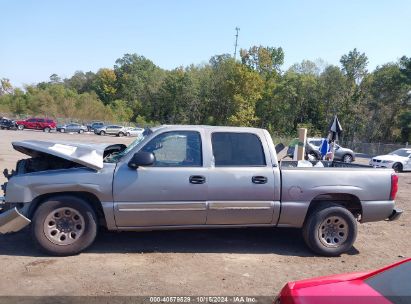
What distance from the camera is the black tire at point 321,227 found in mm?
6379

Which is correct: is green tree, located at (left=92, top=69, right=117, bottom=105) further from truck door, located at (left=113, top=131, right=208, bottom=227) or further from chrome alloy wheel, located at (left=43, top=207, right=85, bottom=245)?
chrome alloy wheel, located at (left=43, top=207, right=85, bottom=245)

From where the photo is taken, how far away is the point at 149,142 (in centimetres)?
616

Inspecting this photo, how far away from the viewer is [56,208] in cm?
579

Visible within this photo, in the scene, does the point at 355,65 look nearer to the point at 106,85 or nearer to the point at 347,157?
the point at 347,157

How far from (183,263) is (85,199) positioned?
1.58m

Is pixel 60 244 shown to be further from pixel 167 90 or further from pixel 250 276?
pixel 167 90

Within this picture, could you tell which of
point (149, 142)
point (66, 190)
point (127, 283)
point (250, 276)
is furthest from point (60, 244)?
point (250, 276)

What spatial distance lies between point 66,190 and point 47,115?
81483 mm

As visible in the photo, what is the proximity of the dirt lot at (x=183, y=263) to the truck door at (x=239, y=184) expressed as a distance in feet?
1.84

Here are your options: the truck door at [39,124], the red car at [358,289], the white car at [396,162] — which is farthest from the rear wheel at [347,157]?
the truck door at [39,124]

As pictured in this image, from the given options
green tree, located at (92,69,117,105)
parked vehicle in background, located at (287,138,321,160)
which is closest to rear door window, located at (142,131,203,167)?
parked vehicle in background, located at (287,138,321,160)

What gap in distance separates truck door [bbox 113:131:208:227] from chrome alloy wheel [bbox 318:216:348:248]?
71.5 inches

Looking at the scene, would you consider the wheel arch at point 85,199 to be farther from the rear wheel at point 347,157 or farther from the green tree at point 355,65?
the green tree at point 355,65

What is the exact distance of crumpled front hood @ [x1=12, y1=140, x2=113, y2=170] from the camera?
5.89 m
